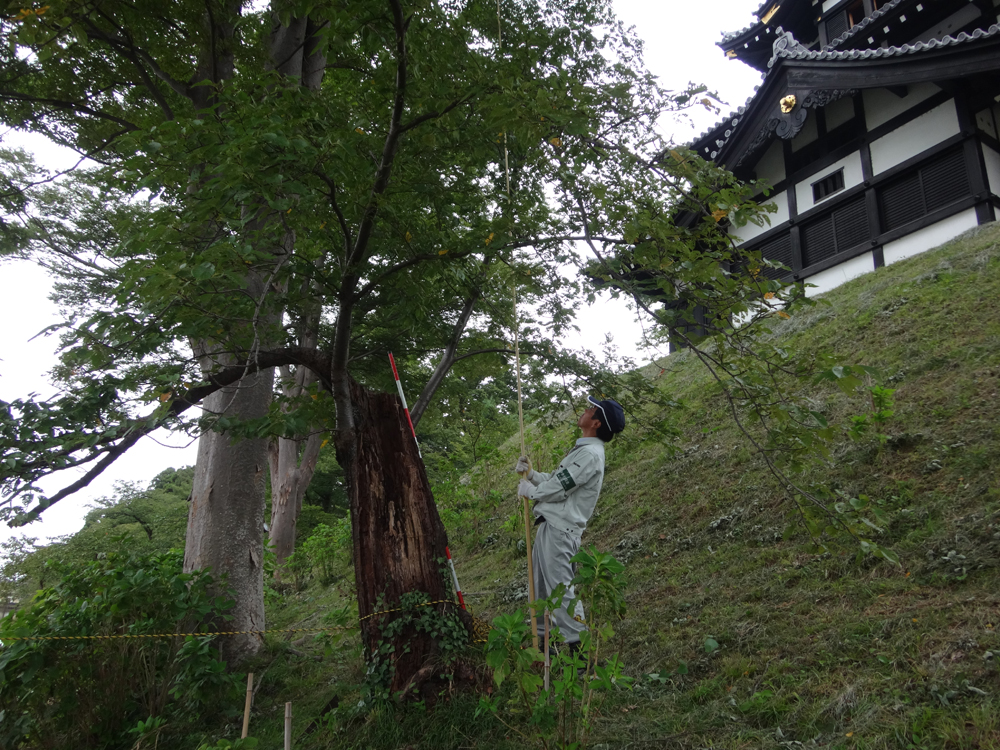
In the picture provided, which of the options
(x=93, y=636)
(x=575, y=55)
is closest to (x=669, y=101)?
Result: (x=575, y=55)

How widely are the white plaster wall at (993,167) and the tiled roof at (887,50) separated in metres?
1.67

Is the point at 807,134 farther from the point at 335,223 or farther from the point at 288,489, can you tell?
the point at 288,489

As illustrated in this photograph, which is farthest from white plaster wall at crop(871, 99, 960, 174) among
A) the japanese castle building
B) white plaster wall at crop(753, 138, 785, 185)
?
white plaster wall at crop(753, 138, 785, 185)

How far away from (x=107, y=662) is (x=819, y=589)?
4.95m

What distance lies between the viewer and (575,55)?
20.4ft

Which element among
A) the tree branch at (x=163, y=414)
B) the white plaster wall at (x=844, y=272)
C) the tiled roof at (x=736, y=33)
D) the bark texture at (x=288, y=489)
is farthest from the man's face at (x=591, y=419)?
the tiled roof at (x=736, y=33)

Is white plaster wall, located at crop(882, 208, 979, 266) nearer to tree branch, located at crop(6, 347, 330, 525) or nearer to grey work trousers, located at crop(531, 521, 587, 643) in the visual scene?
grey work trousers, located at crop(531, 521, 587, 643)

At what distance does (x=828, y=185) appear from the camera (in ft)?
37.9

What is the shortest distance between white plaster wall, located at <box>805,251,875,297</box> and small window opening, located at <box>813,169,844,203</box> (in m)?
1.46

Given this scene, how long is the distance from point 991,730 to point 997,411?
139 inches

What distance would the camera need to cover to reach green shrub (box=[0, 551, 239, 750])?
3.88m

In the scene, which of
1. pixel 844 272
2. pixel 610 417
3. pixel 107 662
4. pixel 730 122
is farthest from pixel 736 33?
pixel 107 662

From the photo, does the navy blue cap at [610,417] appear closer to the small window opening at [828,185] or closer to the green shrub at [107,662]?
the green shrub at [107,662]

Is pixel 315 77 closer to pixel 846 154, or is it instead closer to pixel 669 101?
pixel 669 101
